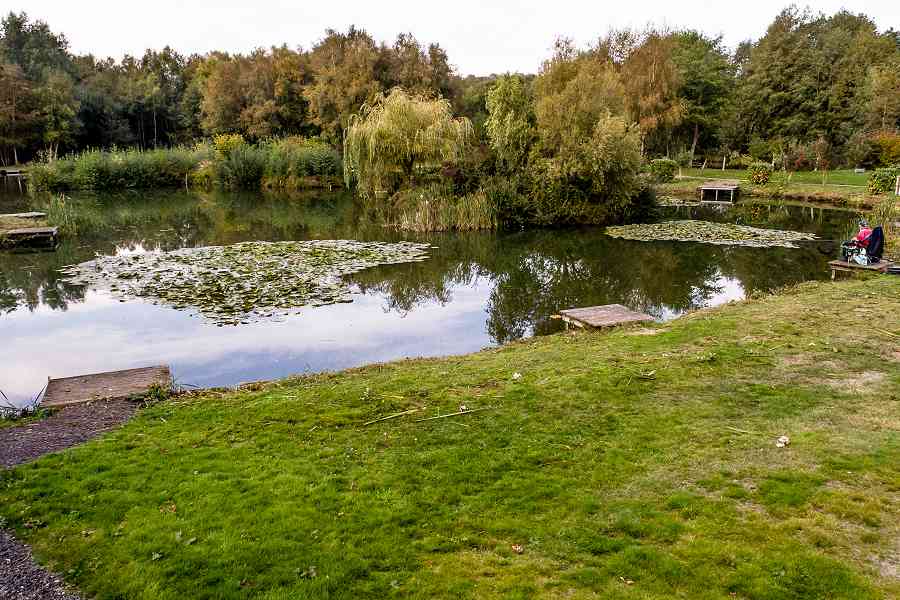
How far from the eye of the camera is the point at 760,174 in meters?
35.6

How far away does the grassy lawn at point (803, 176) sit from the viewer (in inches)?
1358

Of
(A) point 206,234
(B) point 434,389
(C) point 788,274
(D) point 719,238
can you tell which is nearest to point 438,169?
(A) point 206,234

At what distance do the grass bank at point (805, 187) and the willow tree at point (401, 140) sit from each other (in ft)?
40.3

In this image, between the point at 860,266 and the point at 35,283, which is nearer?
the point at 860,266

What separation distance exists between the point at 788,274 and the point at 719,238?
5.41m

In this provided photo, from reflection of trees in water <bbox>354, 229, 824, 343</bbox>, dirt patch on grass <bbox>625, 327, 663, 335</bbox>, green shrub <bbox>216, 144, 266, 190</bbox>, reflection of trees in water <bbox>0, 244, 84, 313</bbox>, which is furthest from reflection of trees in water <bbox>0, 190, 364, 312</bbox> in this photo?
dirt patch on grass <bbox>625, 327, 663, 335</bbox>

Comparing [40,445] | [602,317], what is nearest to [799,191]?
[602,317]

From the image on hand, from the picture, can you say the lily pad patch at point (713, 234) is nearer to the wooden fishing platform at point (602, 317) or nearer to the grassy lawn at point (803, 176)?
the wooden fishing platform at point (602, 317)

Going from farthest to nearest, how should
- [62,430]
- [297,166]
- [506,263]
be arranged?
1. [297,166]
2. [506,263]
3. [62,430]

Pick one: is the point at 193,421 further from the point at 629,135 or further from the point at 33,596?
the point at 629,135

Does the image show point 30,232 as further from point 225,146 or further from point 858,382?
point 225,146

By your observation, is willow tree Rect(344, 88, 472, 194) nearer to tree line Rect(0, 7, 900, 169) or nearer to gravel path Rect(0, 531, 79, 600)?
tree line Rect(0, 7, 900, 169)

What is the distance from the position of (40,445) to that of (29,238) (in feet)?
59.4

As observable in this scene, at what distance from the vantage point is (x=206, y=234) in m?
22.7
